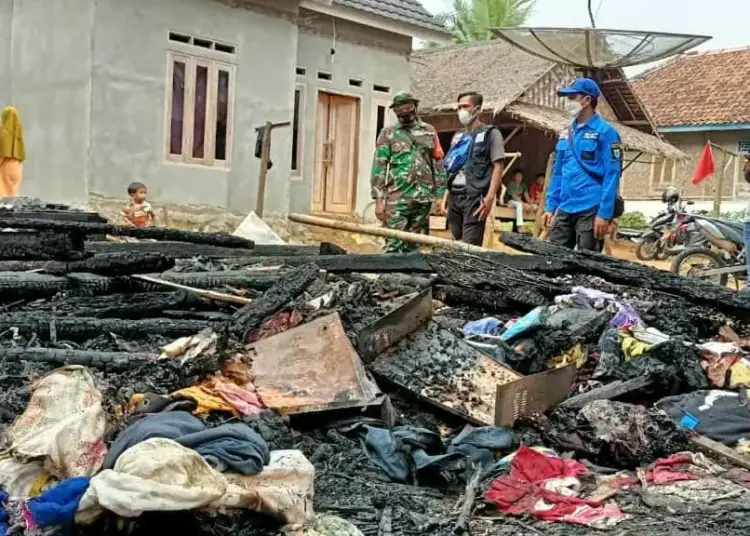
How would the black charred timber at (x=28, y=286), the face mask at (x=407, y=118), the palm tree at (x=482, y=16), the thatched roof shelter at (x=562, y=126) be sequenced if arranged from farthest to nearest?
1. the palm tree at (x=482, y=16)
2. the thatched roof shelter at (x=562, y=126)
3. the face mask at (x=407, y=118)
4. the black charred timber at (x=28, y=286)

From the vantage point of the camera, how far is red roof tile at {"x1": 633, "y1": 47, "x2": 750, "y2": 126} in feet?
82.7

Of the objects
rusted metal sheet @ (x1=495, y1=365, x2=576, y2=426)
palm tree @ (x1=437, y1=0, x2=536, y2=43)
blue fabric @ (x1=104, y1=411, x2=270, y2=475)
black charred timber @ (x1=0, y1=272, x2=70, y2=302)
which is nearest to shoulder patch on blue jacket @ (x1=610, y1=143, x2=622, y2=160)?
rusted metal sheet @ (x1=495, y1=365, x2=576, y2=426)

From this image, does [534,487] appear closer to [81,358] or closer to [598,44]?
[81,358]

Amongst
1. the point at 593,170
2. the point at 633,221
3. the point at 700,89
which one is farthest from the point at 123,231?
the point at 700,89

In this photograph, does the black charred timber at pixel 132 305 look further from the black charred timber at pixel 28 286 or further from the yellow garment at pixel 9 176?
the yellow garment at pixel 9 176

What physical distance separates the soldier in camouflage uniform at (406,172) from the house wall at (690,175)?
1797 centimetres

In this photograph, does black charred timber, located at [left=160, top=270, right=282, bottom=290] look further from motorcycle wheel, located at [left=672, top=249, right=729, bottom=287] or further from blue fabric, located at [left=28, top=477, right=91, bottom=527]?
motorcycle wheel, located at [left=672, top=249, right=729, bottom=287]

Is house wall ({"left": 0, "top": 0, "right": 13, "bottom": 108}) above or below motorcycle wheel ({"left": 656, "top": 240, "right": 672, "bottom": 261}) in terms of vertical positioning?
above

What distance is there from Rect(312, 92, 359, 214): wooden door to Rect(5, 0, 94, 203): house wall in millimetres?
4776

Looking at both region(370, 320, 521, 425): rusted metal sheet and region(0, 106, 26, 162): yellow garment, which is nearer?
region(370, 320, 521, 425): rusted metal sheet

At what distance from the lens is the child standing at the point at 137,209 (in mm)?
10430

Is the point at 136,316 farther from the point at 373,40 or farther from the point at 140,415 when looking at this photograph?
the point at 373,40

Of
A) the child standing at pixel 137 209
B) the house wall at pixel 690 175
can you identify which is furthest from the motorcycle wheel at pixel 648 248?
the house wall at pixel 690 175

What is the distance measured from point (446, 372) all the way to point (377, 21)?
36.4 feet
